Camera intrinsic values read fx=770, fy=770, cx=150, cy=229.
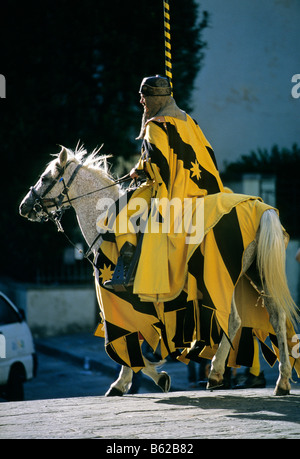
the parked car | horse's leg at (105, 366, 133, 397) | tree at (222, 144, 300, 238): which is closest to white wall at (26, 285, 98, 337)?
tree at (222, 144, 300, 238)

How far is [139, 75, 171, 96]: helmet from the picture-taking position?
623 cm

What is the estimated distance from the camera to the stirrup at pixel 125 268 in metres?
6.02

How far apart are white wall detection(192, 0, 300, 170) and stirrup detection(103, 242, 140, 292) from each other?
10.2m

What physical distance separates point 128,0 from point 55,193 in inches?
360

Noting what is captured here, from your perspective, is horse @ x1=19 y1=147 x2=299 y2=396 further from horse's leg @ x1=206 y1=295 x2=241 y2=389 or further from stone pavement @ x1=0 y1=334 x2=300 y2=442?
stone pavement @ x1=0 y1=334 x2=300 y2=442

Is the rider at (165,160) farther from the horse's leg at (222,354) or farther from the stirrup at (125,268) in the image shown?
the horse's leg at (222,354)

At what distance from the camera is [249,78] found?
1619 centimetres

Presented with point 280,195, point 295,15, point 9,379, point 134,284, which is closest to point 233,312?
point 134,284

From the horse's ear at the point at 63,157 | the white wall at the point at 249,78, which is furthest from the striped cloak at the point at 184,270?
the white wall at the point at 249,78

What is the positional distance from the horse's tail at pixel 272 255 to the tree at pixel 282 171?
946cm

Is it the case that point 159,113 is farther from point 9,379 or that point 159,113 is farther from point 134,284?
point 9,379

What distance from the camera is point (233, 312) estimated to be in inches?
244

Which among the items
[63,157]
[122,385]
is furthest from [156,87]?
[122,385]

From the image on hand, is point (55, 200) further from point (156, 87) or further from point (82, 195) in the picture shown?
point (156, 87)
